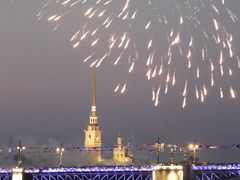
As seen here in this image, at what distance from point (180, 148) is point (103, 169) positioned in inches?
591

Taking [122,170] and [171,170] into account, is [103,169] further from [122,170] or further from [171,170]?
[171,170]

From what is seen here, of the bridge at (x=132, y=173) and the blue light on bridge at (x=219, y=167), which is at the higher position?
the blue light on bridge at (x=219, y=167)

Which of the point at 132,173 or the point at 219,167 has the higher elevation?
the point at 219,167

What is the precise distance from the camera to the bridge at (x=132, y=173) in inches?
4136

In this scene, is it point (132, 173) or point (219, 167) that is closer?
point (219, 167)

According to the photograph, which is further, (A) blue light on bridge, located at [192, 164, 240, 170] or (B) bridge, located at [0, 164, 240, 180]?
(A) blue light on bridge, located at [192, 164, 240, 170]

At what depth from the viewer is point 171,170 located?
103875mm

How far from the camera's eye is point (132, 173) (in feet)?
376

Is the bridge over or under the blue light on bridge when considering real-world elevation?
under

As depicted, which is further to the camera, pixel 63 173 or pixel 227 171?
pixel 63 173

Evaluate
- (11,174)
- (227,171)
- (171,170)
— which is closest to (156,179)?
(171,170)

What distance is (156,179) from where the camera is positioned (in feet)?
348

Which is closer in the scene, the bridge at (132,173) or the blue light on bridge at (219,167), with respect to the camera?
the bridge at (132,173)

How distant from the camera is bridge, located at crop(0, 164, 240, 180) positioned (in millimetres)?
105062
